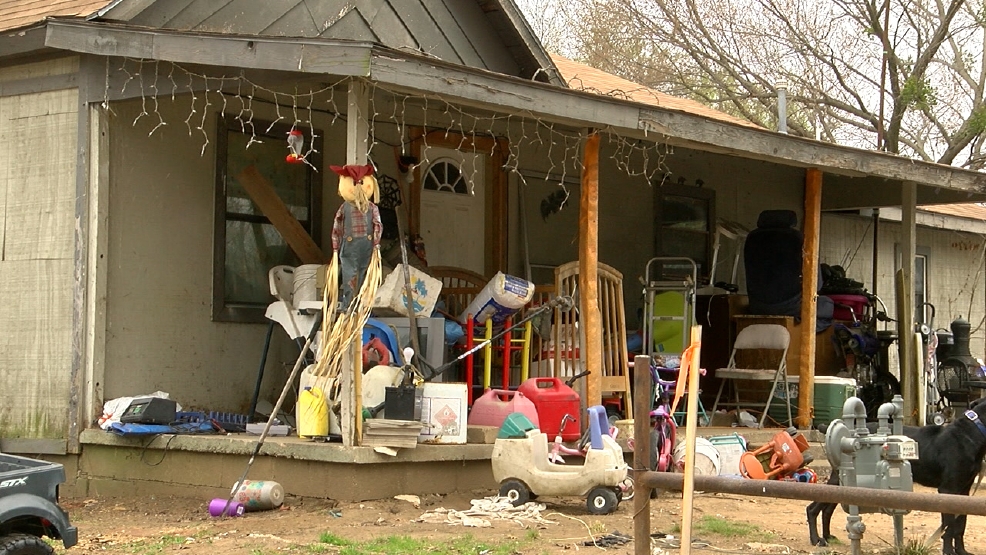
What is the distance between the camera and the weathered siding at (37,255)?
30.8 ft

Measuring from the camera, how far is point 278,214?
10.2 metres

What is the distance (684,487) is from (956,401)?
33.4 ft

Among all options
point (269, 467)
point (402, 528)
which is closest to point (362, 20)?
point (269, 467)

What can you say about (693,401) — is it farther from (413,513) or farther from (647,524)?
(413,513)

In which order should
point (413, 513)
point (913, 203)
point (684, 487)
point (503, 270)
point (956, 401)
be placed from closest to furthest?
point (684, 487)
point (413, 513)
point (503, 270)
point (913, 203)
point (956, 401)

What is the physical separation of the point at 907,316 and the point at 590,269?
476 cm

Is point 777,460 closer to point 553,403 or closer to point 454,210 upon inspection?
point 553,403

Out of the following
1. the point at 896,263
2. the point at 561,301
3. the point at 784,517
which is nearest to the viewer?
the point at 784,517

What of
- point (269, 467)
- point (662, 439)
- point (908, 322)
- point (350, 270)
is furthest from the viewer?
point (908, 322)

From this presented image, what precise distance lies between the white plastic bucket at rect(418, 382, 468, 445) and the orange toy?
269 cm

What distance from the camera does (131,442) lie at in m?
9.19

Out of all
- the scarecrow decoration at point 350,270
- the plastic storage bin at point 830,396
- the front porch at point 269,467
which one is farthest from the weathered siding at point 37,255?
the plastic storage bin at point 830,396

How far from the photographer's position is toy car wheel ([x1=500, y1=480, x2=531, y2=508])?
8305mm

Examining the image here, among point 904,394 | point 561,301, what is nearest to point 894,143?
point 904,394
